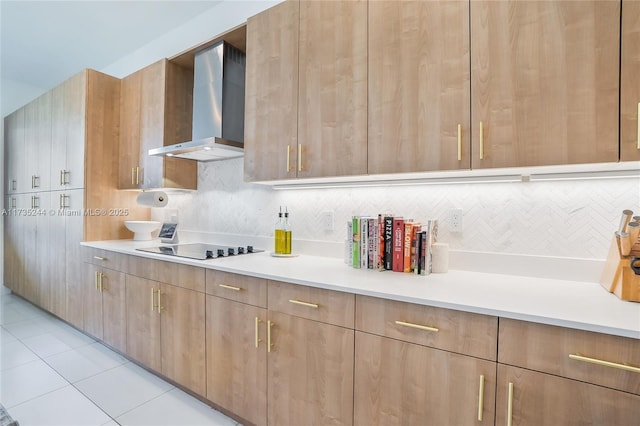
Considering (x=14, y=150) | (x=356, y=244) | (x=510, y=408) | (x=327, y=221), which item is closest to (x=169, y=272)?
(x=327, y=221)

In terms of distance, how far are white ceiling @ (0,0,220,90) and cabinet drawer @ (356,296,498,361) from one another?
2802 mm

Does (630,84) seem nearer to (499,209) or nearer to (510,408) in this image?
(499,209)

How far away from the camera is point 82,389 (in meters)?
1.93

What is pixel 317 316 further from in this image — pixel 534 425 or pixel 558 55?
pixel 558 55

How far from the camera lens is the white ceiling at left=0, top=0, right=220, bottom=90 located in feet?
8.56

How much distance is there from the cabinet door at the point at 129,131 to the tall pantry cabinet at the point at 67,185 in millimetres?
84

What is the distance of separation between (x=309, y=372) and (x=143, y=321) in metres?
1.37

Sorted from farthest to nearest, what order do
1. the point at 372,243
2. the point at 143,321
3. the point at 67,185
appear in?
the point at 67,185 → the point at 143,321 → the point at 372,243

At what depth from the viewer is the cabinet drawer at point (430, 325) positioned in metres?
0.97

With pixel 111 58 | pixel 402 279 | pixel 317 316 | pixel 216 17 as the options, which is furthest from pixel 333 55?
pixel 111 58

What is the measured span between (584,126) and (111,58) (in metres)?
4.44

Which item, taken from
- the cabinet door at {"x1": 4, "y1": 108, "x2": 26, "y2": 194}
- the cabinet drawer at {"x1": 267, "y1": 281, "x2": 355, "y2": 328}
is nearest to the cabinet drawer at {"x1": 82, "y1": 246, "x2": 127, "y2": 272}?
the cabinet drawer at {"x1": 267, "y1": 281, "x2": 355, "y2": 328}

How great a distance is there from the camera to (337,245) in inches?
75.9

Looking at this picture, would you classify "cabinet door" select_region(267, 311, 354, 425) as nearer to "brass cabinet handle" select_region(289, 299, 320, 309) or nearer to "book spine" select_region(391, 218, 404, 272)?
"brass cabinet handle" select_region(289, 299, 320, 309)
